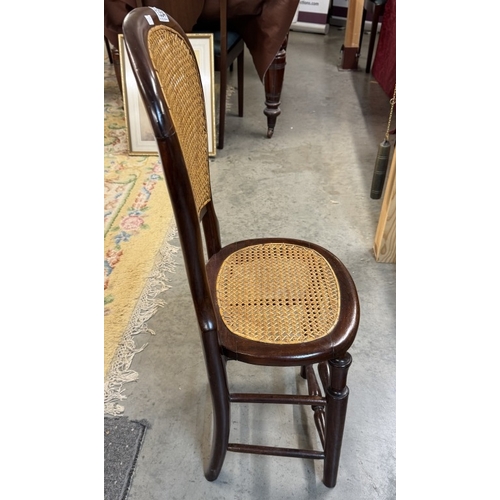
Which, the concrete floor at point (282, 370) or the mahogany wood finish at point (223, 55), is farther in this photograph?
the mahogany wood finish at point (223, 55)

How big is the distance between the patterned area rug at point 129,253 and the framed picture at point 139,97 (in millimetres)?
80

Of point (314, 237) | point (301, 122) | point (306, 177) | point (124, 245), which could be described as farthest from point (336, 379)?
point (301, 122)

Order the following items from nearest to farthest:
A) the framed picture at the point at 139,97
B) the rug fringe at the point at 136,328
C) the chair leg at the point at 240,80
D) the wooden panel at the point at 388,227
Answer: the rug fringe at the point at 136,328, the wooden panel at the point at 388,227, the framed picture at the point at 139,97, the chair leg at the point at 240,80

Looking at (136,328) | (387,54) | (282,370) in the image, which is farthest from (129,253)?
→ (387,54)

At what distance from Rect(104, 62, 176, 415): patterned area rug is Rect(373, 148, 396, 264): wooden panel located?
78 cm

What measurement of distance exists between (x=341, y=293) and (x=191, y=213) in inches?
16.4

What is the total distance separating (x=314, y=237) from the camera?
190 cm

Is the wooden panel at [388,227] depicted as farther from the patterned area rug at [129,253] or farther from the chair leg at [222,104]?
the chair leg at [222,104]

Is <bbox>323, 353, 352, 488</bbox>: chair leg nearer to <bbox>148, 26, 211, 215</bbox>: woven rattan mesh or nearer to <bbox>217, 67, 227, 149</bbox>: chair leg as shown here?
<bbox>148, 26, 211, 215</bbox>: woven rattan mesh

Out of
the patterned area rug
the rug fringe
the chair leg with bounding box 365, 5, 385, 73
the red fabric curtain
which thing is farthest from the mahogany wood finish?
the chair leg with bounding box 365, 5, 385, 73

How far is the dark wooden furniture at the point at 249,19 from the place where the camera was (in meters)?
2.11

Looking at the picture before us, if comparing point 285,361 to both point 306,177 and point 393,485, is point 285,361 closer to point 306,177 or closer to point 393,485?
point 393,485

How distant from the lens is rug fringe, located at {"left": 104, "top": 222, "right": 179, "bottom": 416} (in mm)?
1332

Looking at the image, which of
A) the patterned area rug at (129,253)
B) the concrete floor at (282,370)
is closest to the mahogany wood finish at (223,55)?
the concrete floor at (282,370)
